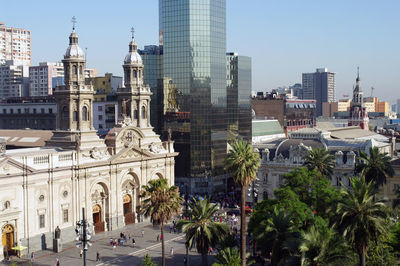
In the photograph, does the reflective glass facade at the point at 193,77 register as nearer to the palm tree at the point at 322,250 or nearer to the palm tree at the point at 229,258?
the palm tree at the point at 229,258

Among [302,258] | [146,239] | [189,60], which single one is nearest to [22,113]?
[189,60]

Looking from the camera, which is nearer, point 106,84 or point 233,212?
point 233,212

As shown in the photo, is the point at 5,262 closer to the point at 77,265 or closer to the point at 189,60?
the point at 77,265

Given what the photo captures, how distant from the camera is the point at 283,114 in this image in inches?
7466

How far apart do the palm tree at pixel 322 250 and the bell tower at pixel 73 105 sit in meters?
49.5

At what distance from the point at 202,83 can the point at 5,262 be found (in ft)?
199

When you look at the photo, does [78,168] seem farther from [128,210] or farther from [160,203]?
[160,203]

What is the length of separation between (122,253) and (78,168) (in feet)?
50.1

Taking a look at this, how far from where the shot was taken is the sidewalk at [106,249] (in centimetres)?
6872

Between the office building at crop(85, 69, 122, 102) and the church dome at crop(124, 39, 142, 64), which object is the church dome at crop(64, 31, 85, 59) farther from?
the office building at crop(85, 69, 122, 102)

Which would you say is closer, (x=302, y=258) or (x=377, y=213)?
(x=302, y=258)

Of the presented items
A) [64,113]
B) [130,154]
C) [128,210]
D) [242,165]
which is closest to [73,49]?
[64,113]

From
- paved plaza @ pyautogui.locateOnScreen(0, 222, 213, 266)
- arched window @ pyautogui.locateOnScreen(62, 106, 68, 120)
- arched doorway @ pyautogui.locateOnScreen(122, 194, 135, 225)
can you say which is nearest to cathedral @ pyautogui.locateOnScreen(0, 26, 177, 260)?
arched doorway @ pyautogui.locateOnScreen(122, 194, 135, 225)

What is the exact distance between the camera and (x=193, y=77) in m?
115
